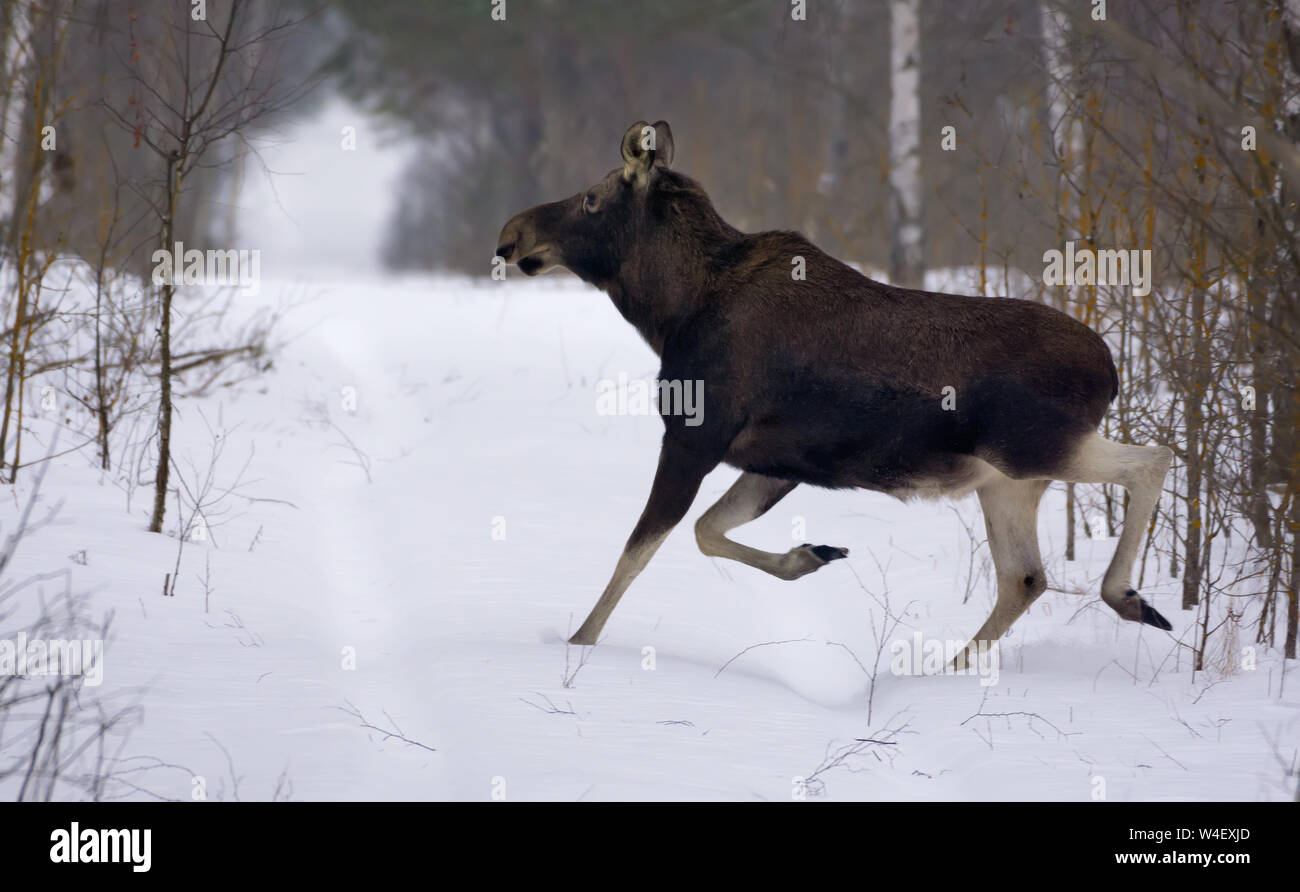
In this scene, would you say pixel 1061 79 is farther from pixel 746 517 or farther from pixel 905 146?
pixel 905 146

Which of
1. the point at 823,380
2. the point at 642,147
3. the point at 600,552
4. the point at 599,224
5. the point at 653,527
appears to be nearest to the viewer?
the point at 823,380

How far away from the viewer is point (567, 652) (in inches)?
197

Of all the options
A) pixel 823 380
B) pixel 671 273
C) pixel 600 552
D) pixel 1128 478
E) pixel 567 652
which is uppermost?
pixel 671 273

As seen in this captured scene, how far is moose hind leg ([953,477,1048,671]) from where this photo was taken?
5.59 meters

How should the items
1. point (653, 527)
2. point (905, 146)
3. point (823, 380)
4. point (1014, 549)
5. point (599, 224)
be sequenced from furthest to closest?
point (905, 146) → point (599, 224) → point (1014, 549) → point (653, 527) → point (823, 380)

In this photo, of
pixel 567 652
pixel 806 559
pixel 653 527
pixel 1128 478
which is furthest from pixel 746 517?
pixel 1128 478

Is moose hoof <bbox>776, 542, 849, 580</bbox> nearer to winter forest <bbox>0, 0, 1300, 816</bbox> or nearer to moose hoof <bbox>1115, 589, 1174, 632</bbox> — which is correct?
winter forest <bbox>0, 0, 1300, 816</bbox>

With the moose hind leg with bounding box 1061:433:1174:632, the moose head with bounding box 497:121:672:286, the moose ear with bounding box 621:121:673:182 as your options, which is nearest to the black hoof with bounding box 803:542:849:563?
the moose hind leg with bounding box 1061:433:1174:632

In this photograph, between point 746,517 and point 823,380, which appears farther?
point 746,517

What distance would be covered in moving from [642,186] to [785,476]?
1.55m

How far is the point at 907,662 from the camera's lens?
559cm

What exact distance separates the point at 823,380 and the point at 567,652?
154 centimetres
